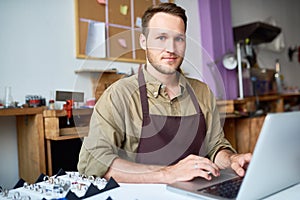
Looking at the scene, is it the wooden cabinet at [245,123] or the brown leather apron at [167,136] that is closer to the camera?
the brown leather apron at [167,136]

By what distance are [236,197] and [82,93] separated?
1.77 ft

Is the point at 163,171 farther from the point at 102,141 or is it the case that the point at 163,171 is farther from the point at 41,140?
the point at 41,140

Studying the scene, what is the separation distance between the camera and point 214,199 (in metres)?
0.49

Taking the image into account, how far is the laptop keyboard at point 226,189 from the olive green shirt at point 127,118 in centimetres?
25

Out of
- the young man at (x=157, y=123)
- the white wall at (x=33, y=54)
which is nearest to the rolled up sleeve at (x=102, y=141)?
the young man at (x=157, y=123)

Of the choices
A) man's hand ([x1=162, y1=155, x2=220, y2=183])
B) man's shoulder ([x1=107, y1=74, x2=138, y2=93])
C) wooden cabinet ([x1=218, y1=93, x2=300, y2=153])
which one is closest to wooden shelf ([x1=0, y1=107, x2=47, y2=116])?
man's shoulder ([x1=107, y1=74, x2=138, y2=93])

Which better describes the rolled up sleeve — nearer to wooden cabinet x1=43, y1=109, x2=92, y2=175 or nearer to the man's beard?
the man's beard

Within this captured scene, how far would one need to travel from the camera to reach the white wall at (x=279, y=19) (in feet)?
9.83

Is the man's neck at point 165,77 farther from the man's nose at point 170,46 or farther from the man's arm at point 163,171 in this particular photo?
the man's arm at point 163,171

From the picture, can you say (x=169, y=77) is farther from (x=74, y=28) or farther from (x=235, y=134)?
(x=235, y=134)

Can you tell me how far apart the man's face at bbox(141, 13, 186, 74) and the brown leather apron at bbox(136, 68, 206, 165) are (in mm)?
88

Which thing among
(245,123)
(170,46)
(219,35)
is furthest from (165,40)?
(245,123)

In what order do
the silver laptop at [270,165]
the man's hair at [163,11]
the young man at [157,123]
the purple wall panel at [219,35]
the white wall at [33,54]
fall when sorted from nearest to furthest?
the silver laptop at [270,165], the young man at [157,123], the man's hair at [163,11], the white wall at [33,54], the purple wall panel at [219,35]

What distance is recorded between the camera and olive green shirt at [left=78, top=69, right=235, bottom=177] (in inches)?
27.9
